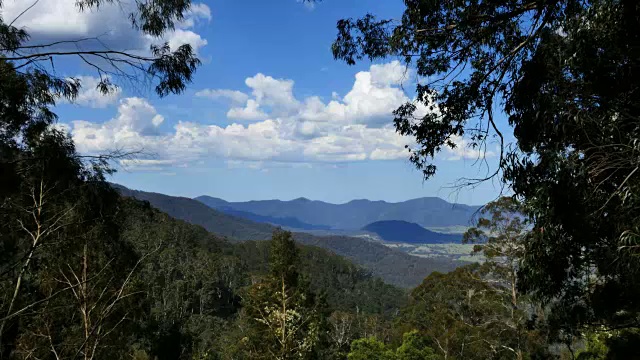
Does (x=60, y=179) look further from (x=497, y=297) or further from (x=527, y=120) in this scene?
(x=497, y=297)

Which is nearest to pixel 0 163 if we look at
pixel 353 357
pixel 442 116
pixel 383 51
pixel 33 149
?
pixel 33 149

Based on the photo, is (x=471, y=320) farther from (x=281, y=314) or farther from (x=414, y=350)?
(x=281, y=314)

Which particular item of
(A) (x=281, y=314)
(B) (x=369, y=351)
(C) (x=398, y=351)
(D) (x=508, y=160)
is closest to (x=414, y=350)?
(C) (x=398, y=351)

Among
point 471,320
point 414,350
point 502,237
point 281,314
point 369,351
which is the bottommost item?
point 369,351

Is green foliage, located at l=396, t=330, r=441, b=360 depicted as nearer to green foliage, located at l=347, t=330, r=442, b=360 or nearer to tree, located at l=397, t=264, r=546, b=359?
green foliage, located at l=347, t=330, r=442, b=360

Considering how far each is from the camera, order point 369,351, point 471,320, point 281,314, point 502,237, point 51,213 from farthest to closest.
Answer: point 471,320 → point 369,351 → point 502,237 → point 281,314 → point 51,213

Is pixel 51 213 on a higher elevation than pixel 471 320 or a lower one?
higher

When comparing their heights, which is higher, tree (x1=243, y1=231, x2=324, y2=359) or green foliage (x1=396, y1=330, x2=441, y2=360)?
tree (x1=243, y1=231, x2=324, y2=359)

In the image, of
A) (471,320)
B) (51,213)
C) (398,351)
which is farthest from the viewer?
(471,320)

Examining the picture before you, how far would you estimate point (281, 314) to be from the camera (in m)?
12.3

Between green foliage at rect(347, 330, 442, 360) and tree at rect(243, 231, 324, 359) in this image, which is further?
green foliage at rect(347, 330, 442, 360)

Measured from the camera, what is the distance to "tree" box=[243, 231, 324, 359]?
1230 centimetres

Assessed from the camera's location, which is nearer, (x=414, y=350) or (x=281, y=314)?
(x=281, y=314)

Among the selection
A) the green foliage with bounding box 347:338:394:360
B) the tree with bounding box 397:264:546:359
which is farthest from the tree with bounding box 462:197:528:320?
the green foliage with bounding box 347:338:394:360
